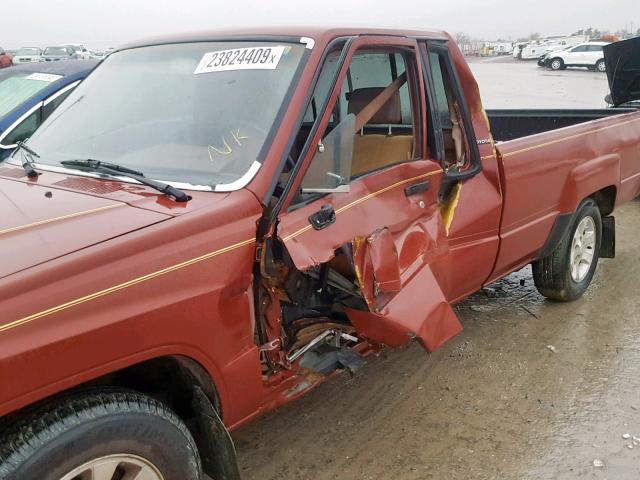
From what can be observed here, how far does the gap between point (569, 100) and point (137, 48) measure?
18.8m

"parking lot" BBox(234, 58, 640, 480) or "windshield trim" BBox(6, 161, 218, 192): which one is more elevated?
"windshield trim" BBox(6, 161, 218, 192)

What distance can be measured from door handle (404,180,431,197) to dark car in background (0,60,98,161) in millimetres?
3999

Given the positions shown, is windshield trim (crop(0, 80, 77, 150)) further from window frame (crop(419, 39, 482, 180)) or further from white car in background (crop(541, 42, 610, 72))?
white car in background (crop(541, 42, 610, 72))

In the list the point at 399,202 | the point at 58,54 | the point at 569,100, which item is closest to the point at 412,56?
the point at 399,202

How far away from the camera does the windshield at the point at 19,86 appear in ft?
20.7

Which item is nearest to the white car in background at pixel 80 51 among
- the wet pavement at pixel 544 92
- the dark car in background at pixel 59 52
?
the dark car in background at pixel 59 52

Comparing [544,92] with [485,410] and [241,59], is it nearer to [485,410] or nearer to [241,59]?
[485,410]

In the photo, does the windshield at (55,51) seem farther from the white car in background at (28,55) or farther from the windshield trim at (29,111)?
the windshield trim at (29,111)

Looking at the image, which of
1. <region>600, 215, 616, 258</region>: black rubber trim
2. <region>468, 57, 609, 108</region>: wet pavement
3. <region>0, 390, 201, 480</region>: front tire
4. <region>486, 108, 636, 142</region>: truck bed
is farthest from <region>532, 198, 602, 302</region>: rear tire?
<region>468, 57, 609, 108</region>: wet pavement

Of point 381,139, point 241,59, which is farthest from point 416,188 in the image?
point 241,59

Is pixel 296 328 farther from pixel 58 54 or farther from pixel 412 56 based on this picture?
pixel 58 54

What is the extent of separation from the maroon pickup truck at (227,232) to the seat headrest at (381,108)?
0.01m

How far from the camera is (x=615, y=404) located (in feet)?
11.2

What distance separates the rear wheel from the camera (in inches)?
1494
